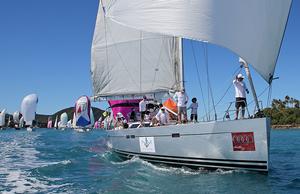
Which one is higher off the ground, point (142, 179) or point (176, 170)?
point (176, 170)

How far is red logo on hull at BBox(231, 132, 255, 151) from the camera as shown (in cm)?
1095

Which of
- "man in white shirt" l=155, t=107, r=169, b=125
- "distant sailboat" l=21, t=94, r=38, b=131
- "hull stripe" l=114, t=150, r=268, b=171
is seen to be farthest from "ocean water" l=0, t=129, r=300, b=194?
"distant sailboat" l=21, t=94, r=38, b=131

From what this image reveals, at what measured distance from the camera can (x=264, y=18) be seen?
34.6ft

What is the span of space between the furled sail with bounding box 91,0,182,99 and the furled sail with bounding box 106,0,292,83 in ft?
18.7

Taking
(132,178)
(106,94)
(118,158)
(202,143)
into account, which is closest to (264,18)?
(202,143)

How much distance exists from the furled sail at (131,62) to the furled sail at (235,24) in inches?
224

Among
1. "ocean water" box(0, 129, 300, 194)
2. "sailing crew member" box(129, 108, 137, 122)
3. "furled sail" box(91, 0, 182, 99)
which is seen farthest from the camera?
"sailing crew member" box(129, 108, 137, 122)

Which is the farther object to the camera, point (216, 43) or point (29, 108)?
point (29, 108)

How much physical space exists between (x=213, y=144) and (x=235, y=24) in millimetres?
3773

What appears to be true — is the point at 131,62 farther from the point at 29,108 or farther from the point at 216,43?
the point at 29,108

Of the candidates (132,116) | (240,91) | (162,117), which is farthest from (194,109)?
(132,116)

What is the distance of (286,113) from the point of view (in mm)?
92938

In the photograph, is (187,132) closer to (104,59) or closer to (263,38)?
(263,38)

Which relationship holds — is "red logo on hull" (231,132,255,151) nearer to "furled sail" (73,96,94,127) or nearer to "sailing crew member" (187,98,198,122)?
"sailing crew member" (187,98,198,122)
